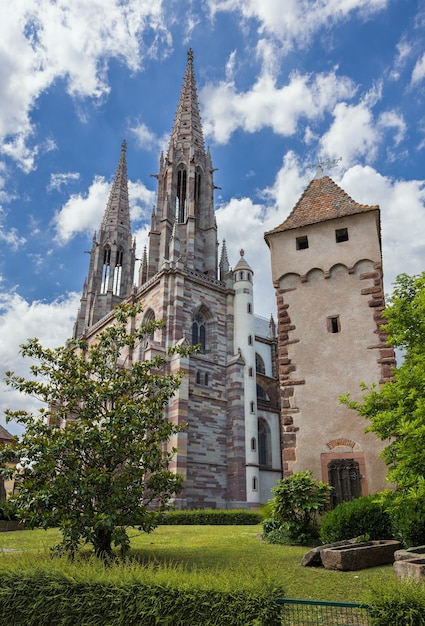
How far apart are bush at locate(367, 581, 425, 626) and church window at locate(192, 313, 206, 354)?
96.6ft

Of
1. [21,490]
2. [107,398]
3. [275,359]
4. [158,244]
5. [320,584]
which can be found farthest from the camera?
[275,359]

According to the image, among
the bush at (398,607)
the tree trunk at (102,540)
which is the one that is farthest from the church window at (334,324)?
the bush at (398,607)

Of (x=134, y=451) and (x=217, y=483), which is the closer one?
(x=134, y=451)

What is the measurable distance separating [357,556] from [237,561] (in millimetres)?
2303

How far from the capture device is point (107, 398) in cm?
1047

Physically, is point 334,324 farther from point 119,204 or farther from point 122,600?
point 119,204

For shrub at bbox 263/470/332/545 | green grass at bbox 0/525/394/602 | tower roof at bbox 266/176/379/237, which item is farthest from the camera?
tower roof at bbox 266/176/379/237

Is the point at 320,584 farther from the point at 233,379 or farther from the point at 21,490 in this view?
the point at 233,379

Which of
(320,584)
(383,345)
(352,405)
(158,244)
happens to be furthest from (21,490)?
(158,244)

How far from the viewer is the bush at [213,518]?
21.0 m

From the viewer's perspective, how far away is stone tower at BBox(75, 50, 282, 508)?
98.9 ft

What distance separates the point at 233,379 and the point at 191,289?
7.21 m

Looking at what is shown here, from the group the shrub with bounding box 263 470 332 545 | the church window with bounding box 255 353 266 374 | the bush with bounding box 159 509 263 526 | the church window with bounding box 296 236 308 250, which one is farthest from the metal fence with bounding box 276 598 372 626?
the church window with bounding box 255 353 266 374

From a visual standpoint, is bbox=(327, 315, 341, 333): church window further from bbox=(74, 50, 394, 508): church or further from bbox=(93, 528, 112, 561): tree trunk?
bbox=(93, 528, 112, 561): tree trunk
